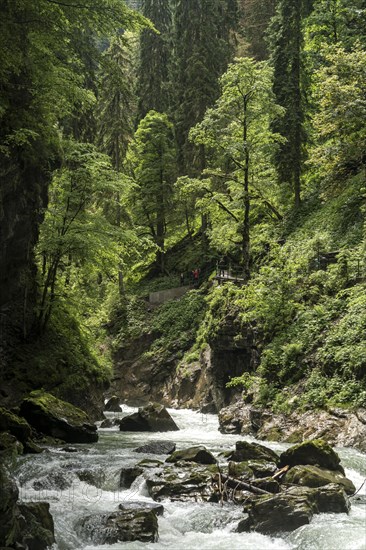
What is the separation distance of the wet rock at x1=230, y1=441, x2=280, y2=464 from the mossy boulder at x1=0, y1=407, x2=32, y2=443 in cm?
565

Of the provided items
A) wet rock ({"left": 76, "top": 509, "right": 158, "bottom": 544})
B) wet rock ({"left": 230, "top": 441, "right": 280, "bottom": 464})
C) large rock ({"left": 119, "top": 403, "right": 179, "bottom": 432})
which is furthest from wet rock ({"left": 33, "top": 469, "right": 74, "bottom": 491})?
large rock ({"left": 119, "top": 403, "right": 179, "bottom": 432})

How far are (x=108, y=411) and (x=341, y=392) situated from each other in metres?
13.5

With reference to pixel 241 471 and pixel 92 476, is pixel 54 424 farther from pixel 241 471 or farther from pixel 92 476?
pixel 241 471

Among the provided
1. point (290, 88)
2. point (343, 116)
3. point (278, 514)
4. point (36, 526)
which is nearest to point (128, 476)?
point (36, 526)

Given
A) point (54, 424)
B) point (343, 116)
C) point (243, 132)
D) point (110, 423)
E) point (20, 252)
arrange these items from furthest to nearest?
point (243, 132)
point (343, 116)
point (110, 423)
point (20, 252)
point (54, 424)

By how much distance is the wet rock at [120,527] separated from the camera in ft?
32.6

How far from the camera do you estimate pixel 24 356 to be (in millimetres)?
21688

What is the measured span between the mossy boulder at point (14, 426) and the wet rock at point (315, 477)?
7.28 m

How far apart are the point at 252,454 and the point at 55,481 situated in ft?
15.2

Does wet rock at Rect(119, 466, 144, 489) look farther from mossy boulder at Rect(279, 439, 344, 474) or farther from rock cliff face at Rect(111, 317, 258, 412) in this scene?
rock cliff face at Rect(111, 317, 258, 412)

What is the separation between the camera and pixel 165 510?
1135 cm

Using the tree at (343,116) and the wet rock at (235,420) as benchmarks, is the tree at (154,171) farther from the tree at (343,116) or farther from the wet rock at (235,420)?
the wet rock at (235,420)

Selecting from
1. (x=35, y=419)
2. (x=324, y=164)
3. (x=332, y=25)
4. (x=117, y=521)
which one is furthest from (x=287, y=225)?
(x=117, y=521)

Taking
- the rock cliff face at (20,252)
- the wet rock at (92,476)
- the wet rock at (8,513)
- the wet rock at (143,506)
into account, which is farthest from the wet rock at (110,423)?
the wet rock at (8,513)
